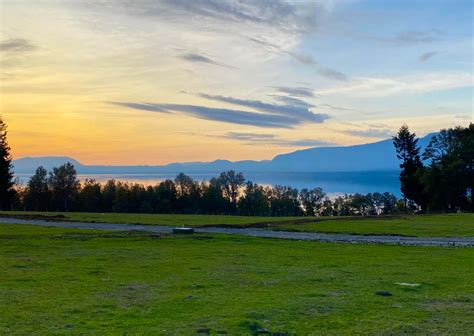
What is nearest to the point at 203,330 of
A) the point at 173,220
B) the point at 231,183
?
the point at 173,220

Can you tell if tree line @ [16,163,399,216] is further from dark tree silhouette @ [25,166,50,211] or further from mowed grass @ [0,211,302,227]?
mowed grass @ [0,211,302,227]

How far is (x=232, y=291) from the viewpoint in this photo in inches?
478

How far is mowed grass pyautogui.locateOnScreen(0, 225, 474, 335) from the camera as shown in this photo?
345 inches

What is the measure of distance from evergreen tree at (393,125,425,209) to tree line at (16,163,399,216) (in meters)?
13.2

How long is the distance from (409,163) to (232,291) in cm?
7181

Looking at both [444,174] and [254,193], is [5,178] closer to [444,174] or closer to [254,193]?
[254,193]

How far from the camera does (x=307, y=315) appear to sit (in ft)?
31.3

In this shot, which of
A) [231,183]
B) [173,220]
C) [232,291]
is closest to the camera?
[232,291]

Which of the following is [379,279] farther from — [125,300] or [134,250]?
[134,250]

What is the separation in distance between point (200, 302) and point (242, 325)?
7.23ft

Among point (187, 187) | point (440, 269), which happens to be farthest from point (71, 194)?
point (440, 269)

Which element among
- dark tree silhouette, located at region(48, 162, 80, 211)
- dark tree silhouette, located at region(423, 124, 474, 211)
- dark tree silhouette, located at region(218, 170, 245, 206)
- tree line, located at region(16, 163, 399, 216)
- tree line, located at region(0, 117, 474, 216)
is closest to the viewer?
dark tree silhouette, located at region(423, 124, 474, 211)

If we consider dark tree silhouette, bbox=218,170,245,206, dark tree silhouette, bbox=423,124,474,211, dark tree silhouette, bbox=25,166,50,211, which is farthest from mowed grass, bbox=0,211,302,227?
dark tree silhouette, bbox=218,170,245,206

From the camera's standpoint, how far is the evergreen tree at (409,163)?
76.5 m
